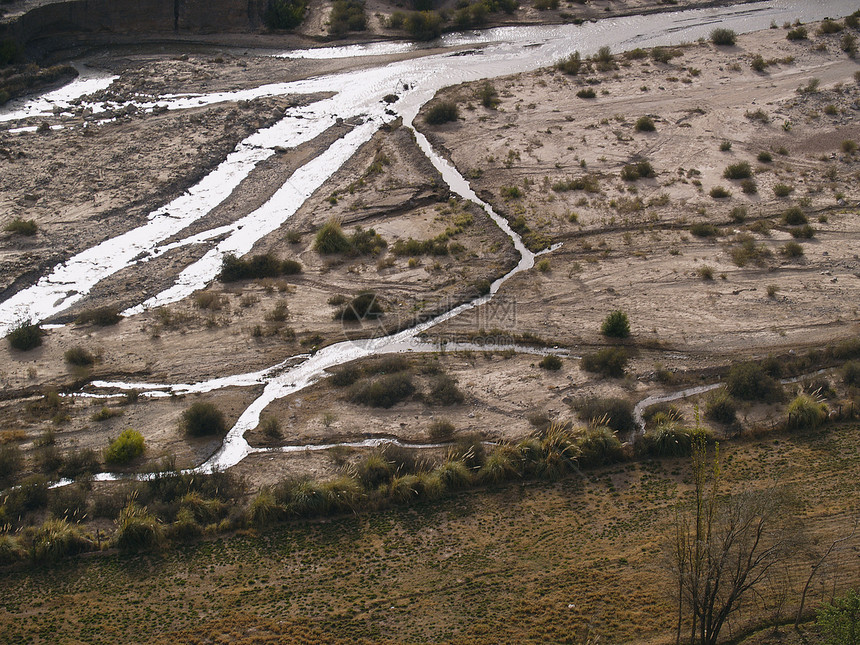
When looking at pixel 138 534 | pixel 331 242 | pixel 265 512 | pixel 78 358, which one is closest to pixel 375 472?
pixel 265 512

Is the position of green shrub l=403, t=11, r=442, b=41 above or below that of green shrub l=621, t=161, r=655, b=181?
above

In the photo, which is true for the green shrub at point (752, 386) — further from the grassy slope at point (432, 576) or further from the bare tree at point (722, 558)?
the bare tree at point (722, 558)

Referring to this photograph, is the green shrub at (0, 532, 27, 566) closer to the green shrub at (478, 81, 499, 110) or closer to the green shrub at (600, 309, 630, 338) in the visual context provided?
the green shrub at (600, 309, 630, 338)

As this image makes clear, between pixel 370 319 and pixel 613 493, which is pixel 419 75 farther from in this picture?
pixel 613 493

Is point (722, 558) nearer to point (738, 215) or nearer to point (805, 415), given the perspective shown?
point (805, 415)

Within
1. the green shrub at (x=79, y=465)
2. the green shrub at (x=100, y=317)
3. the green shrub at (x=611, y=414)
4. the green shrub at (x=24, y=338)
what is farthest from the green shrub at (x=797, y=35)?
the green shrub at (x=79, y=465)

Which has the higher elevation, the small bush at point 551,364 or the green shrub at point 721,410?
the small bush at point 551,364

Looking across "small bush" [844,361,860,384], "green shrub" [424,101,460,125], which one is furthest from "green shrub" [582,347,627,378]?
"green shrub" [424,101,460,125]
